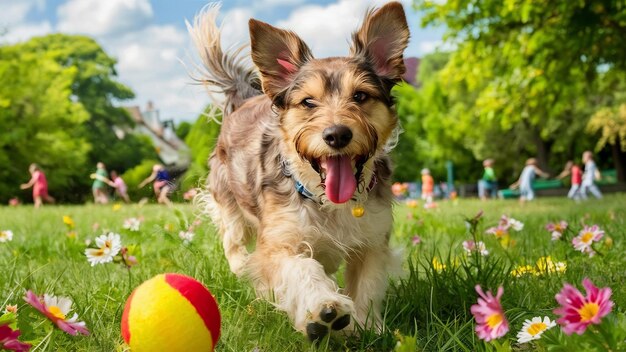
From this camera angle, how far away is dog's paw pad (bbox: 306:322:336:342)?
3.15 m

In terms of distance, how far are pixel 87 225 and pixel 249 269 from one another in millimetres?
6203

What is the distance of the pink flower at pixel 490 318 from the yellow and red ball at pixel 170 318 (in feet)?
3.56

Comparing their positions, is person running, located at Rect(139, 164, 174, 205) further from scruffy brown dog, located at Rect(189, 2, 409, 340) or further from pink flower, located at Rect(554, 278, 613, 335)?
pink flower, located at Rect(554, 278, 613, 335)

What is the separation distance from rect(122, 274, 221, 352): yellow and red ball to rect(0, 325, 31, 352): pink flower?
544 millimetres

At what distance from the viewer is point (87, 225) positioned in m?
9.58

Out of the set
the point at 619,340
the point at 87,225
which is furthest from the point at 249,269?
the point at 87,225

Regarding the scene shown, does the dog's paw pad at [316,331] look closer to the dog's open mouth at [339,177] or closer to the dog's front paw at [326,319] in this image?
the dog's front paw at [326,319]

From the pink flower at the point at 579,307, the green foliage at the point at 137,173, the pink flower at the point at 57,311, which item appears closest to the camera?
the pink flower at the point at 579,307

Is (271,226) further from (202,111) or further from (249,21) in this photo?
(202,111)

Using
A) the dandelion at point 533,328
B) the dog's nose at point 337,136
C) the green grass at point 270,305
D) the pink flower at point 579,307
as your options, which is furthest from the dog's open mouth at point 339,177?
the pink flower at point 579,307

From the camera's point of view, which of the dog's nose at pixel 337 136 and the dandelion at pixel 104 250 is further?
the dandelion at pixel 104 250

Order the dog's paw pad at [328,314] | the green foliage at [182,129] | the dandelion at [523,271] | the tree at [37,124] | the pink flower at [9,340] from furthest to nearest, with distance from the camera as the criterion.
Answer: the green foliage at [182,129]
the tree at [37,124]
the dandelion at [523,271]
the dog's paw pad at [328,314]
the pink flower at [9,340]

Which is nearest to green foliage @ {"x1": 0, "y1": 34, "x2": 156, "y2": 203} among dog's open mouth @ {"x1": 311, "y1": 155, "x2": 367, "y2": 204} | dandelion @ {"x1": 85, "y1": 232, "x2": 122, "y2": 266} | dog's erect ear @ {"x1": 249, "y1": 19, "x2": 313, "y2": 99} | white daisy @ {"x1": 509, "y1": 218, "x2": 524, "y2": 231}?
white daisy @ {"x1": 509, "y1": 218, "x2": 524, "y2": 231}

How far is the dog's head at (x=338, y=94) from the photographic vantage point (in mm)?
3518
